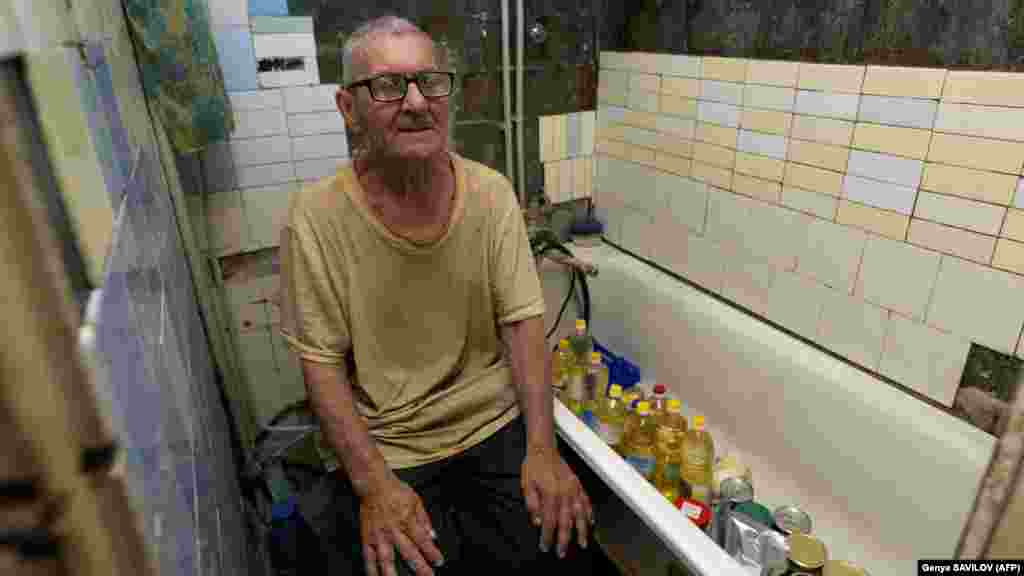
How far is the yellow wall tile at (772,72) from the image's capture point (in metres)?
1.47

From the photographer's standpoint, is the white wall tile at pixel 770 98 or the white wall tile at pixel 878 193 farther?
the white wall tile at pixel 770 98

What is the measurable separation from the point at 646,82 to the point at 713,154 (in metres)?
0.36

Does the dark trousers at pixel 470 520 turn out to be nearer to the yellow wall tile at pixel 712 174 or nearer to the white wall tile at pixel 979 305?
the white wall tile at pixel 979 305

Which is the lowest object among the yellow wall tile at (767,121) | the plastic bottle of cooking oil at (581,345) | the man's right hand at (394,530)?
the plastic bottle of cooking oil at (581,345)

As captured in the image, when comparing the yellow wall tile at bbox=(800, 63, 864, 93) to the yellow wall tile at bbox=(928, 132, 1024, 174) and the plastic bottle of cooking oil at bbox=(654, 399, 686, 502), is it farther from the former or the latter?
the plastic bottle of cooking oil at bbox=(654, 399, 686, 502)

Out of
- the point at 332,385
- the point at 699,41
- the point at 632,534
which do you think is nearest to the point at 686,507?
the point at 632,534

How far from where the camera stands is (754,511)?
135 cm

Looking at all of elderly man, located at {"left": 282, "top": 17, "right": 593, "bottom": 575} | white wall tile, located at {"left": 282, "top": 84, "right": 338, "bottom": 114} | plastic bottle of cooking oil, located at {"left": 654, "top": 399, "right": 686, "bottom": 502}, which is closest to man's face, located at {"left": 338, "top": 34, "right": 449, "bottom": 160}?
elderly man, located at {"left": 282, "top": 17, "right": 593, "bottom": 575}

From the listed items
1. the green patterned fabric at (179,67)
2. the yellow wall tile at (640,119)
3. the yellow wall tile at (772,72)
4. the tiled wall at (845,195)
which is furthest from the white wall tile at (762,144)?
the green patterned fabric at (179,67)

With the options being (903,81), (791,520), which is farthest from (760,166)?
(791,520)

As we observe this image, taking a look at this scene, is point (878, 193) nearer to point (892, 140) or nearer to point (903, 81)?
point (892, 140)

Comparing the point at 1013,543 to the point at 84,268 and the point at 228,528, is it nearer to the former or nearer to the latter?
the point at 84,268

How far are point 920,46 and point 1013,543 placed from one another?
131cm

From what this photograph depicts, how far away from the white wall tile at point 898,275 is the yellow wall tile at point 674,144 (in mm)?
614
